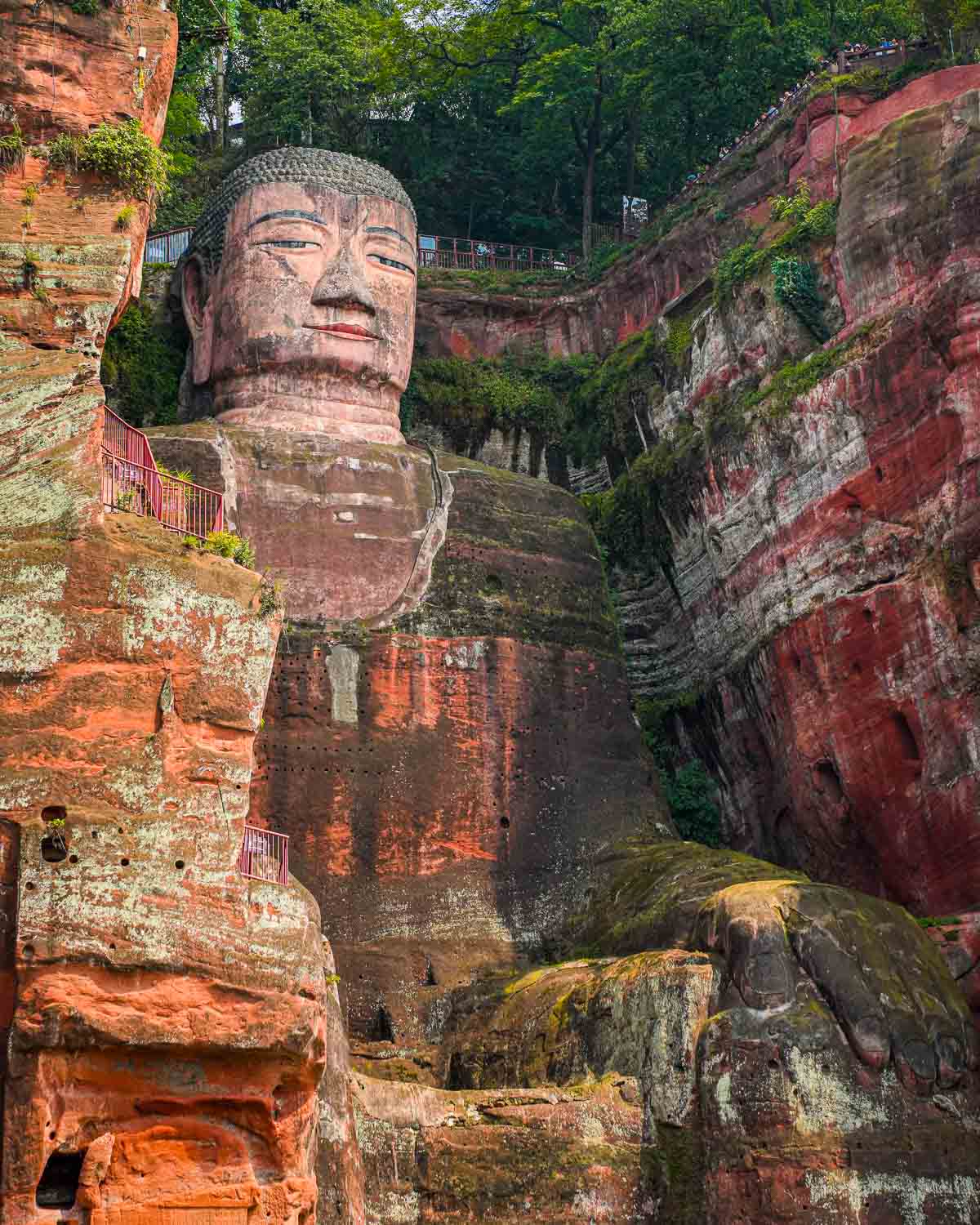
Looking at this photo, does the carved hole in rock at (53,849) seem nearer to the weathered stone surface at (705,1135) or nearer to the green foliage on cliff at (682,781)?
the weathered stone surface at (705,1135)

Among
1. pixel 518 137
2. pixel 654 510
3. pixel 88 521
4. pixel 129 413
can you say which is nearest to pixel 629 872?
pixel 654 510

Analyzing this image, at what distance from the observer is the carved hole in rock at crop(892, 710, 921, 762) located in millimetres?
24906

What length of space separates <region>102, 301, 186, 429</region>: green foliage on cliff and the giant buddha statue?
1.35 meters

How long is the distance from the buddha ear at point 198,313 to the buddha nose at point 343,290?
1.79 m

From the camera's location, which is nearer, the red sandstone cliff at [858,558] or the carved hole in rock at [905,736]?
the red sandstone cliff at [858,558]

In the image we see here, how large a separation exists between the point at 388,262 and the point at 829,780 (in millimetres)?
9921

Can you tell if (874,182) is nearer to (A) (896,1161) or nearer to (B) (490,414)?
(B) (490,414)

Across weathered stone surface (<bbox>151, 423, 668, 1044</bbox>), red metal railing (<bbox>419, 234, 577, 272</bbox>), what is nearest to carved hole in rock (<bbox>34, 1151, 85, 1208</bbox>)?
weathered stone surface (<bbox>151, 423, 668, 1044</bbox>)

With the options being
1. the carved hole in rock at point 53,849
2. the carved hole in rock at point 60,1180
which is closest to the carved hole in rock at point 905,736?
the carved hole in rock at point 53,849

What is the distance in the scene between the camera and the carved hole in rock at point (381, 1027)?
23.9 m

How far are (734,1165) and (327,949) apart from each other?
458 centimetres

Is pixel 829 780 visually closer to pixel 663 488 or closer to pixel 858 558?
pixel 858 558

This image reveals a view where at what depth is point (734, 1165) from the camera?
20062 millimetres

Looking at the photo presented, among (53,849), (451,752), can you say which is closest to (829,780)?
(451,752)
